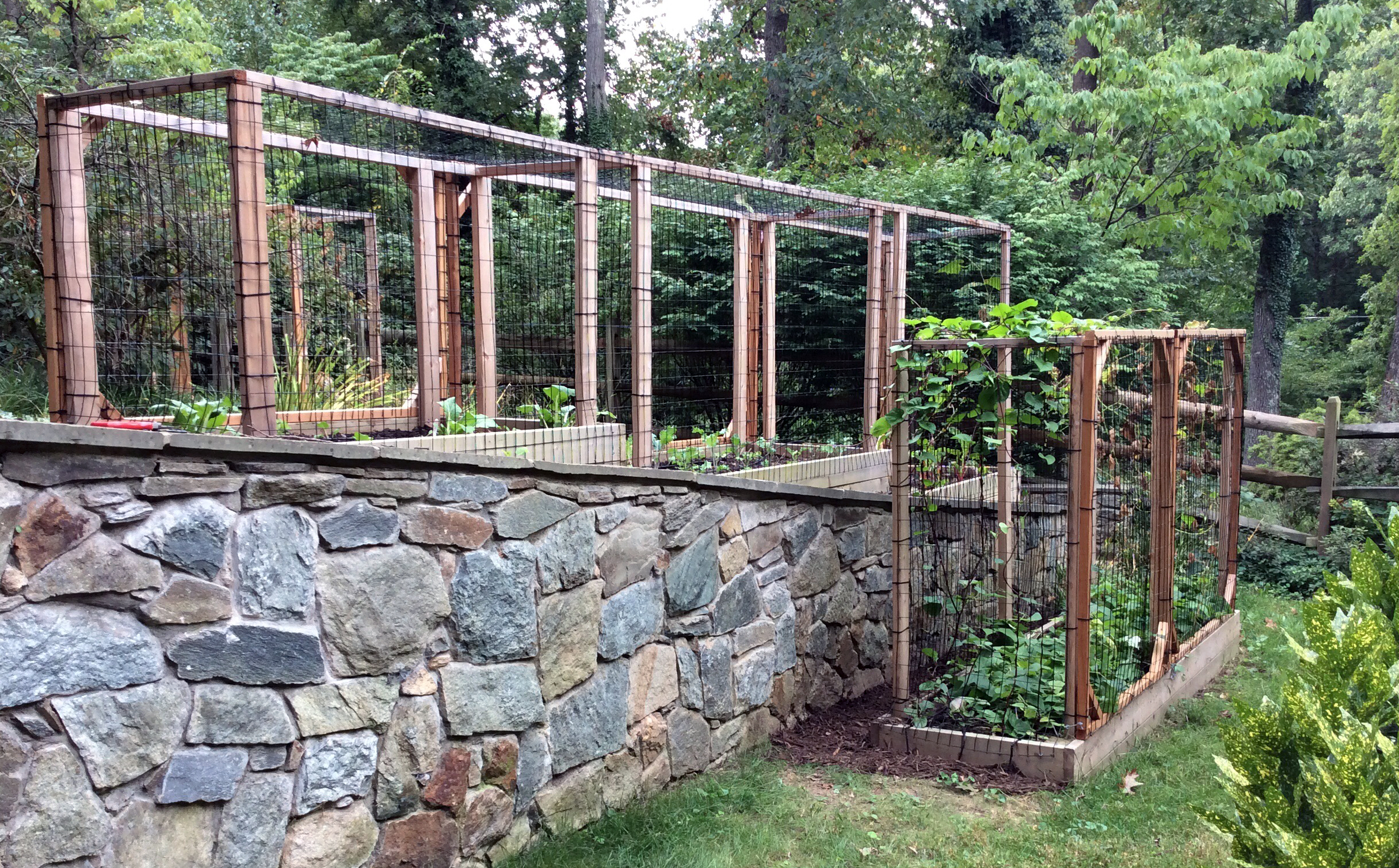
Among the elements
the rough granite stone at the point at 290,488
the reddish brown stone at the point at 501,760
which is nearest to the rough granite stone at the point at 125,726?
the rough granite stone at the point at 290,488

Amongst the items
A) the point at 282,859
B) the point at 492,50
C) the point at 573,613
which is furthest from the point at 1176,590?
the point at 492,50

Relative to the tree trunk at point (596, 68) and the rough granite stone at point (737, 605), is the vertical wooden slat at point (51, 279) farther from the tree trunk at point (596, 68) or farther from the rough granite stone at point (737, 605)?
the tree trunk at point (596, 68)

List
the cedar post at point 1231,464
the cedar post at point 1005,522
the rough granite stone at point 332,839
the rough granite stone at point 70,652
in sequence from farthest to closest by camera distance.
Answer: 1. the cedar post at point 1231,464
2. the cedar post at point 1005,522
3. the rough granite stone at point 332,839
4. the rough granite stone at point 70,652

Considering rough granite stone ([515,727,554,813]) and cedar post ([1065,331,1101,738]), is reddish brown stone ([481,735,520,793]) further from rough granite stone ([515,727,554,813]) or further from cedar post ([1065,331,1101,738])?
cedar post ([1065,331,1101,738])

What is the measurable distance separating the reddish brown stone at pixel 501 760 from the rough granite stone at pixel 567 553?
1.79ft

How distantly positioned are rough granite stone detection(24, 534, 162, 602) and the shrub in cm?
251

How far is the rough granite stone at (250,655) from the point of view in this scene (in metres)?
2.84

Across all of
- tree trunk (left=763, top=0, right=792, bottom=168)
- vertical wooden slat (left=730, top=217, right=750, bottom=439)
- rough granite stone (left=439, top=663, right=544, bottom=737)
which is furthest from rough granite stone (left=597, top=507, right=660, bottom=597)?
tree trunk (left=763, top=0, right=792, bottom=168)

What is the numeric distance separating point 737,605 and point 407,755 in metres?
1.96

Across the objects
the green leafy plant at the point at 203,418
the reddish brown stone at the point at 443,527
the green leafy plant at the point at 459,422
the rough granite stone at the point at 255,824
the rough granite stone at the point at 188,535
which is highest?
the green leafy plant at the point at 203,418

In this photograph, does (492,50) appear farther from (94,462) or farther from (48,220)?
(94,462)

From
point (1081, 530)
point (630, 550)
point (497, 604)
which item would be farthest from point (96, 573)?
point (1081, 530)

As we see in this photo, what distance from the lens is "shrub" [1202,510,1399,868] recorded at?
65.1 inches

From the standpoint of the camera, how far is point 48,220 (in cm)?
383
